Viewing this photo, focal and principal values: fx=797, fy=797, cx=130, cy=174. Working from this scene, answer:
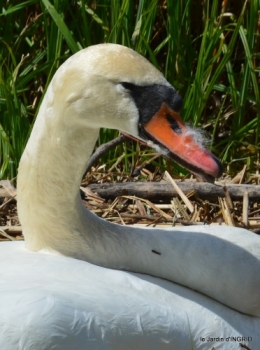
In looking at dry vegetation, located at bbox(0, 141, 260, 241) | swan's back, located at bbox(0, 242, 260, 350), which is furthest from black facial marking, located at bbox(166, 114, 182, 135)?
dry vegetation, located at bbox(0, 141, 260, 241)

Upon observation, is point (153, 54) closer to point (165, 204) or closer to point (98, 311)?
point (165, 204)

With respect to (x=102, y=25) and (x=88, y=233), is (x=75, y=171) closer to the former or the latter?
(x=88, y=233)

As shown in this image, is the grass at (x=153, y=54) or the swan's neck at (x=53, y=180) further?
the grass at (x=153, y=54)

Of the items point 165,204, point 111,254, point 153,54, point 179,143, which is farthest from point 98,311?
point 153,54

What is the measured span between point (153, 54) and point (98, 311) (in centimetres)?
168

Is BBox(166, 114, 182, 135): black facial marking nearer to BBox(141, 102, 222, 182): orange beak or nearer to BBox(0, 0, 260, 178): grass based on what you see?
BBox(141, 102, 222, 182): orange beak

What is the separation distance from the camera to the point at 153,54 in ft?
11.3

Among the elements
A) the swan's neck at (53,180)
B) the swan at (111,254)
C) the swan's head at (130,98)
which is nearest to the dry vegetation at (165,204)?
the swan at (111,254)

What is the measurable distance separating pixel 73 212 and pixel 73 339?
1.38 feet

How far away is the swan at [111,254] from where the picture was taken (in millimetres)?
1941

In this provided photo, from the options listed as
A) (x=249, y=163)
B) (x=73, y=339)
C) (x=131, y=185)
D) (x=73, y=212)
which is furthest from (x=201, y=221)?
(x=73, y=339)

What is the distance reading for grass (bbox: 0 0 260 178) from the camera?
11.2 ft

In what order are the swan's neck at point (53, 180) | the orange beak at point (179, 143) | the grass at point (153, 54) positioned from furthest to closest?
1. the grass at point (153, 54)
2. the swan's neck at point (53, 180)
3. the orange beak at point (179, 143)

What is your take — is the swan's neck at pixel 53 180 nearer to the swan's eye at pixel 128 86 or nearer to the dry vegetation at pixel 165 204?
the swan's eye at pixel 128 86
